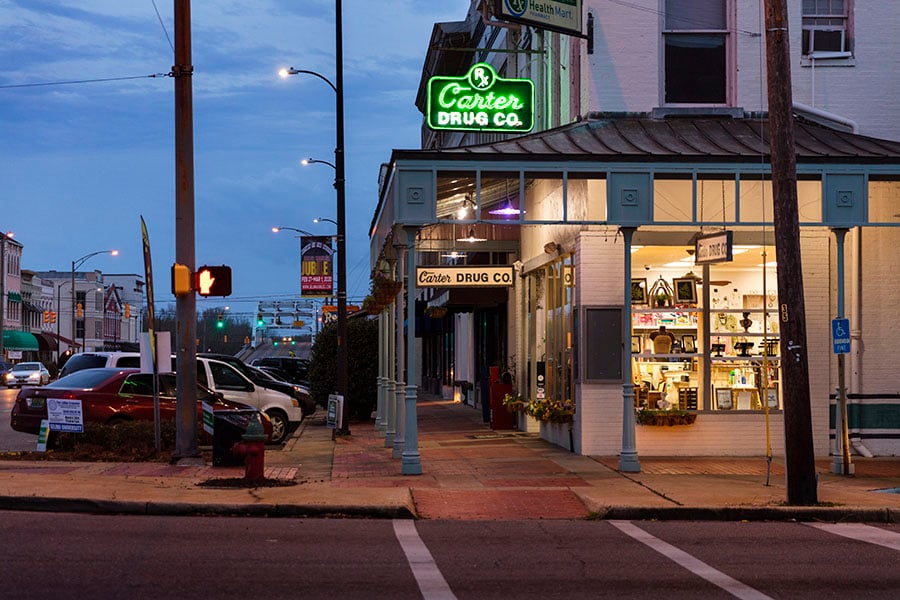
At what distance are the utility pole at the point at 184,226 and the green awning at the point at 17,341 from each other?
62.8 metres

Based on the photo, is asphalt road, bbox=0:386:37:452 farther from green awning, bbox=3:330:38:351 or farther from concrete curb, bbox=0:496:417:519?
green awning, bbox=3:330:38:351

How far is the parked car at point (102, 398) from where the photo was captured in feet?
66.4

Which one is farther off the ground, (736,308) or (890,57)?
(890,57)

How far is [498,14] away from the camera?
18.2 metres

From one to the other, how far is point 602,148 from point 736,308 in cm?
388

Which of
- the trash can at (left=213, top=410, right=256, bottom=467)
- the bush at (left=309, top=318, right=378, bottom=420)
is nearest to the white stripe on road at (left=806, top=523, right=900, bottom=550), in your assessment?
the trash can at (left=213, top=410, right=256, bottom=467)

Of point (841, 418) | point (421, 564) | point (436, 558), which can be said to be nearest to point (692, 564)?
point (436, 558)

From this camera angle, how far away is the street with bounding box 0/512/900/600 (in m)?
8.47

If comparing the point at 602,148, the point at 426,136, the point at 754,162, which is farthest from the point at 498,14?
the point at 426,136

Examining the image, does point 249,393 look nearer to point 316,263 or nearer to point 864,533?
point 316,263

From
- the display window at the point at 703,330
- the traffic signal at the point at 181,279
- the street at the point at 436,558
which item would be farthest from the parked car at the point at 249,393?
the street at the point at 436,558

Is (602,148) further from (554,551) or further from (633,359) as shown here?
(554,551)

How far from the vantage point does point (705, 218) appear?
18.5 metres

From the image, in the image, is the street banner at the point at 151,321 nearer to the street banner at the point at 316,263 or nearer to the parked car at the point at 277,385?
the parked car at the point at 277,385
